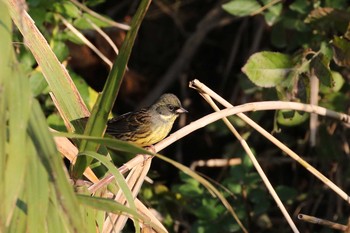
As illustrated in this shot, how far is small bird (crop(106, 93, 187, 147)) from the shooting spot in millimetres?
4152

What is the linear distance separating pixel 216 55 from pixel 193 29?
0.84ft

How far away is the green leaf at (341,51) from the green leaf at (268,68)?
0.68 ft

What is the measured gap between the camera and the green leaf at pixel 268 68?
12.3 ft

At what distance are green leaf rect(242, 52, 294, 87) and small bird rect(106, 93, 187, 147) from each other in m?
0.47

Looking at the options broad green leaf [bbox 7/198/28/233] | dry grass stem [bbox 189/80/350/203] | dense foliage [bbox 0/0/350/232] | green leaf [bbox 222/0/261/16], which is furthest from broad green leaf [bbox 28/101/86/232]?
green leaf [bbox 222/0/261/16]

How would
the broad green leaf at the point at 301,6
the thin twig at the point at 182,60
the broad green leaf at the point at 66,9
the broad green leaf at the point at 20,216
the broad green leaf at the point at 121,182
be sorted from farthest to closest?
the thin twig at the point at 182,60 → the broad green leaf at the point at 301,6 → the broad green leaf at the point at 66,9 → the broad green leaf at the point at 121,182 → the broad green leaf at the point at 20,216

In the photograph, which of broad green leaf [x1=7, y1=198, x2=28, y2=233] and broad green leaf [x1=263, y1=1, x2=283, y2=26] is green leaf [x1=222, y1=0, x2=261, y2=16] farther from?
broad green leaf [x1=7, y1=198, x2=28, y2=233]

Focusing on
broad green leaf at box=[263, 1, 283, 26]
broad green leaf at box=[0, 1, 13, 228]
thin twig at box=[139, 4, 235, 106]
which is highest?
broad green leaf at box=[0, 1, 13, 228]

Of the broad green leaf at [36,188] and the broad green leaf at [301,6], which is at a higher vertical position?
the broad green leaf at [36,188]

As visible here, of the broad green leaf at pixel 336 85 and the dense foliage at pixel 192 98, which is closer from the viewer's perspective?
the dense foliage at pixel 192 98

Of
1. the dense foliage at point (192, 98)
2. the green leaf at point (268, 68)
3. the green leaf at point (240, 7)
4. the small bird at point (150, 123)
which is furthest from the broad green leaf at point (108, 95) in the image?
the green leaf at point (240, 7)

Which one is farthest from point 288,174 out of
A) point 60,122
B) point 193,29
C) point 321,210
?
point 60,122

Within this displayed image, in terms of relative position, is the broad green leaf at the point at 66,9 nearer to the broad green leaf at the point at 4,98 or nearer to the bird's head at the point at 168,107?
the bird's head at the point at 168,107

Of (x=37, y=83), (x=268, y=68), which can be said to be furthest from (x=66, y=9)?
(x=268, y=68)
